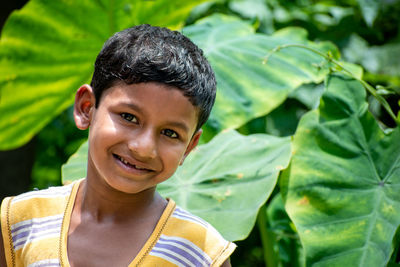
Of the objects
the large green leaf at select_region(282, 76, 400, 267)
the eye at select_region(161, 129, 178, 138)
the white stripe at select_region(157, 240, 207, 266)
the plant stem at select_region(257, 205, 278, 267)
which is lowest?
the plant stem at select_region(257, 205, 278, 267)

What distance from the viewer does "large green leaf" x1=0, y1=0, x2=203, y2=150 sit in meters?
1.77

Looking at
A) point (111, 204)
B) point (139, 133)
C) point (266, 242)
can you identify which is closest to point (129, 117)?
point (139, 133)

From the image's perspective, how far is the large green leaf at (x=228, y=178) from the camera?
4.01ft

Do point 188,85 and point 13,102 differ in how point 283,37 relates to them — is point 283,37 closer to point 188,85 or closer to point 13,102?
point 13,102

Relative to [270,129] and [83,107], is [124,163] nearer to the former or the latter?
[83,107]

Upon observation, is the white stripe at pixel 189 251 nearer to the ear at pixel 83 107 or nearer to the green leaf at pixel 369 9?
the ear at pixel 83 107

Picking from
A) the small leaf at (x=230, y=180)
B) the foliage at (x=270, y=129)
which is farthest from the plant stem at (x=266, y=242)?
the small leaf at (x=230, y=180)

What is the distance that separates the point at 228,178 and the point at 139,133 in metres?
0.60

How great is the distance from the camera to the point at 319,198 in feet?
4.07

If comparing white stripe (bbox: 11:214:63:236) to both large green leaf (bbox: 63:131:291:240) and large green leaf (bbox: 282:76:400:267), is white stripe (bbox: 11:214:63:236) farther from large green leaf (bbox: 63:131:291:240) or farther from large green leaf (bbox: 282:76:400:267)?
large green leaf (bbox: 282:76:400:267)

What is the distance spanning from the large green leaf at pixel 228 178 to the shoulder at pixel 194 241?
315 millimetres

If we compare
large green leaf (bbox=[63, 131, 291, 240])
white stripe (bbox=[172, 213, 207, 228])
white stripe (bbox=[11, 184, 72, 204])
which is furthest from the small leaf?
white stripe (bbox=[11, 184, 72, 204])

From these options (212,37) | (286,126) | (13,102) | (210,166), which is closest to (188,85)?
(210,166)

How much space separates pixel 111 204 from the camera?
2.76 feet
